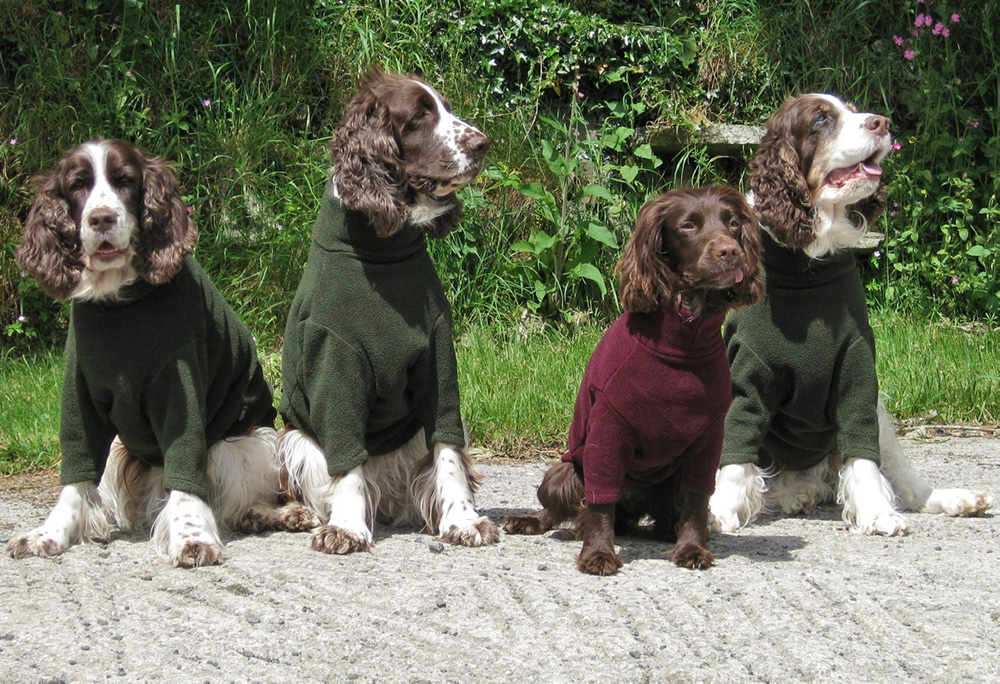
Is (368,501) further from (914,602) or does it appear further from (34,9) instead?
(34,9)

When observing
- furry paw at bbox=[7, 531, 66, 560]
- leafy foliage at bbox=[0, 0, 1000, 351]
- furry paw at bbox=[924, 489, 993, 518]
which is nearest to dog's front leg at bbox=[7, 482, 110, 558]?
furry paw at bbox=[7, 531, 66, 560]

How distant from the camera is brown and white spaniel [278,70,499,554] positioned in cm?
459

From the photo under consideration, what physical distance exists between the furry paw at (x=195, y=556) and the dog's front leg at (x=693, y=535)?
5.62 feet

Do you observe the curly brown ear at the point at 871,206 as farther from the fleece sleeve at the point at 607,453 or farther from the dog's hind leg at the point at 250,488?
the dog's hind leg at the point at 250,488

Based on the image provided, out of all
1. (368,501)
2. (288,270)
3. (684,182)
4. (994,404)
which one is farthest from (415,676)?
(684,182)

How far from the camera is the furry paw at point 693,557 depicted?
4.22m

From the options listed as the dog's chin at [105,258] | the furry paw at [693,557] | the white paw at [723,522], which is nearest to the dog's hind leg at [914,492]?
the white paw at [723,522]

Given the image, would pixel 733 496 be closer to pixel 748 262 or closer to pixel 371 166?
pixel 748 262

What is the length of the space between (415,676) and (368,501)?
5.28ft

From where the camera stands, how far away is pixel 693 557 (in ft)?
13.9

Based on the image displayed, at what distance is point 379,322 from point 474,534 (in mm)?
929

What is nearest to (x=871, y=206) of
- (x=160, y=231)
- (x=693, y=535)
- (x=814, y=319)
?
(x=814, y=319)

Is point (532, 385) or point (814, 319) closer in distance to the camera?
point (814, 319)

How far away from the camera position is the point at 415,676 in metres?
3.26
